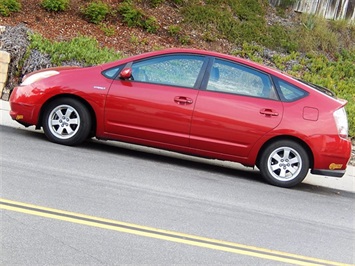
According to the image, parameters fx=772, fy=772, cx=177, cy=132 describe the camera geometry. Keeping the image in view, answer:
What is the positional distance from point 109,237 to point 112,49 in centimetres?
972

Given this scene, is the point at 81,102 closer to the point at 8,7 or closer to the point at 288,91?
the point at 288,91

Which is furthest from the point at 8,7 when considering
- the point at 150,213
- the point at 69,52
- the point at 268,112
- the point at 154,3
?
the point at 150,213

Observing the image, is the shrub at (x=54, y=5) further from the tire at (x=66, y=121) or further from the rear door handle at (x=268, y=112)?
the rear door handle at (x=268, y=112)

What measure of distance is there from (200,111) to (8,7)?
8064 mm

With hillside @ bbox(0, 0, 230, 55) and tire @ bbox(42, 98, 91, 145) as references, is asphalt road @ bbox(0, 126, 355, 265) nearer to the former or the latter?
tire @ bbox(42, 98, 91, 145)

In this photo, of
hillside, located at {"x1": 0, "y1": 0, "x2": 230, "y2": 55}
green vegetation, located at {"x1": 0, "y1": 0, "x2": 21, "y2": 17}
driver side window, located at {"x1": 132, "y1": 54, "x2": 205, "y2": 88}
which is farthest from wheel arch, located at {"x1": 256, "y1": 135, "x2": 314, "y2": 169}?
green vegetation, located at {"x1": 0, "y1": 0, "x2": 21, "y2": 17}

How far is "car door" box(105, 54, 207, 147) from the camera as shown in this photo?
9984 mm

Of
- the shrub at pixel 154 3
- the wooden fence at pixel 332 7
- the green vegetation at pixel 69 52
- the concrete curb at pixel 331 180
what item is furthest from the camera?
the wooden fence at pixel 332 7

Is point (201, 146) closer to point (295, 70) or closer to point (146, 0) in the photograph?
point (295, 70)

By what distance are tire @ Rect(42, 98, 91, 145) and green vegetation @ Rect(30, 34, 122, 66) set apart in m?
4.20

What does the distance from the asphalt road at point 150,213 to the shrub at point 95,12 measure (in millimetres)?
7024

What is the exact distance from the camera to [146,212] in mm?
7504

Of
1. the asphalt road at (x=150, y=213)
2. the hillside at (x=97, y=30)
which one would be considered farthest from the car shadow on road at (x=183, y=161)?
the hillside at (x=97, y=30)

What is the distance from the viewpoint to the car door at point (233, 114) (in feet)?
32.4
